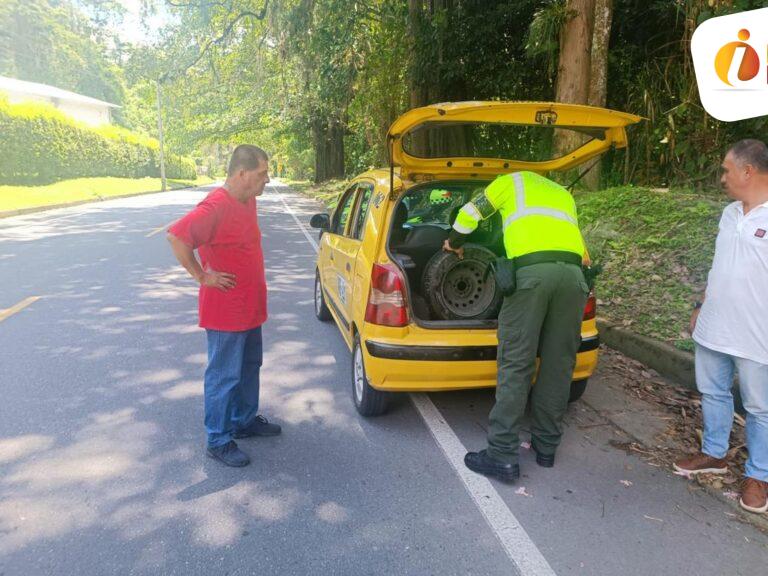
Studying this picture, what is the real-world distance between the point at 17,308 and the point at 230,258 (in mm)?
4448

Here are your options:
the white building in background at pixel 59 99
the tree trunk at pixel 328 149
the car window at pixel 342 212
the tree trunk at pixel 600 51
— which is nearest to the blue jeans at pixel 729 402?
the car window at pixel 342 212

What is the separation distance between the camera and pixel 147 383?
4148 millimetres

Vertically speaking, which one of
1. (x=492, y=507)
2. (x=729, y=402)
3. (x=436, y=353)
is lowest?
(x=492, y=507)

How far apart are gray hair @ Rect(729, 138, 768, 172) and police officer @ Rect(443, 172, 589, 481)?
2.69 ft

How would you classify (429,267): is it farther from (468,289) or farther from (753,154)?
(753,154)

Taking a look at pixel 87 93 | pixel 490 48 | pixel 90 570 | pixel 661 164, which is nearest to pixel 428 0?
pixel 490 48

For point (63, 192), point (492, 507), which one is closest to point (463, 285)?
point (492, 507)

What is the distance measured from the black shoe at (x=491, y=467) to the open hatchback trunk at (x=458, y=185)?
2.71 ft

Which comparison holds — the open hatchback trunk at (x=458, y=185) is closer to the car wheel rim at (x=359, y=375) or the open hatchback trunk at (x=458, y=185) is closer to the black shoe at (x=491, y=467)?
the car wheel rim at (x=359, y=375)

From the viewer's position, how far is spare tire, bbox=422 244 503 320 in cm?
378

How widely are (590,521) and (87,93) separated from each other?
82.6 meters

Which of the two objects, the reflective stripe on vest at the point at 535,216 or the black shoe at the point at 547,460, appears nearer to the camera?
the reflective stripe on vest at the point at 535,216

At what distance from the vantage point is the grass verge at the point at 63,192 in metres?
18.0

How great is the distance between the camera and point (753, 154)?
2592 mm
